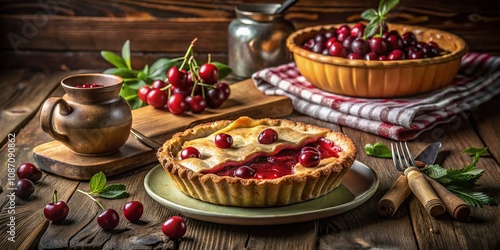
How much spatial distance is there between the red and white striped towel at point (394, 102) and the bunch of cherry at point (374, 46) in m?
0.18

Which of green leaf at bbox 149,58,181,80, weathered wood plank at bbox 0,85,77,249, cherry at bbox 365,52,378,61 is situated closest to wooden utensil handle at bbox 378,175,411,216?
cherry at bbox 365,52,378,61

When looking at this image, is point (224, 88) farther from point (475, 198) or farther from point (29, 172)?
point (475, 198)

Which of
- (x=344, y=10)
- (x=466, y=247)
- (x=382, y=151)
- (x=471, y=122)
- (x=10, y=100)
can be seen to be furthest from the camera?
(x=344, y=10)

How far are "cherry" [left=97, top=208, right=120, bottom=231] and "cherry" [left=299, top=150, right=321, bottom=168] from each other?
55 centimetres

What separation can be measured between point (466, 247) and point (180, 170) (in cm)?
79

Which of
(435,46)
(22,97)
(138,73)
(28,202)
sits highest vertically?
(435,46)

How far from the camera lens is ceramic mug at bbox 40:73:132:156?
2.32 metres

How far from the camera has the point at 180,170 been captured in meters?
2.02

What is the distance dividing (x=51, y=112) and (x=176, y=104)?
620 mm

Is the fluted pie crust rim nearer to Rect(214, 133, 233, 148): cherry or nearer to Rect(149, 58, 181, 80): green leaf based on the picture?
Rect(214, 133, 233, 148): cherry

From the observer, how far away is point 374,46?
9.55ft

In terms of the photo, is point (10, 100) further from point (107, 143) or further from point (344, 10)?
point (344, 10)

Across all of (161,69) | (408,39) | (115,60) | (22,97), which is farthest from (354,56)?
(22,97)

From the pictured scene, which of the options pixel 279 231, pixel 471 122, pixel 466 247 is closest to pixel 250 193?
pixel 279 231
